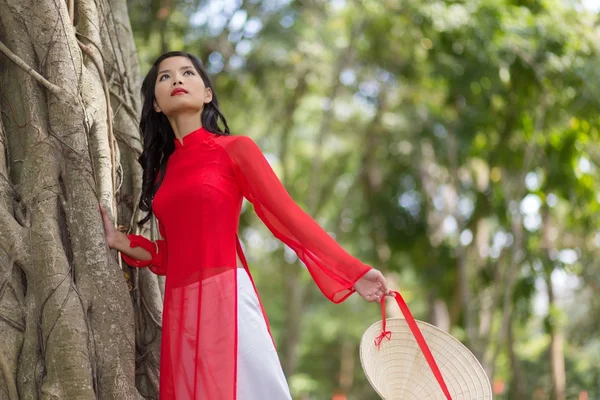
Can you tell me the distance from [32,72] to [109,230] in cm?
51

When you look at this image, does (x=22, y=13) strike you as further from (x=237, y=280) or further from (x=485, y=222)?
(x=485, y=222)

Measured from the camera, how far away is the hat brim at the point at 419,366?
2.41 meters

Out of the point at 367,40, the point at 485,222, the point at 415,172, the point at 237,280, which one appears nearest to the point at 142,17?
the point at 367,40

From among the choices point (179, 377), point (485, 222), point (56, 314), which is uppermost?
point (485, 222)

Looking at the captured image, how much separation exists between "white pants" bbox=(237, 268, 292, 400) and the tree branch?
2.55ft

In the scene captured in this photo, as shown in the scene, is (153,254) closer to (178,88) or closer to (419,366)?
(178,88)

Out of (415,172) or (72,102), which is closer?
(72,102)

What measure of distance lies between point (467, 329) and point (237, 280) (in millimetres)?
6525

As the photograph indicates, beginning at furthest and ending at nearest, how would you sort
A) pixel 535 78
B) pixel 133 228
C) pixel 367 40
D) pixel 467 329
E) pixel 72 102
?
pixel 367 40 → pixel 467 329 → pixel 535 78 → pixel 133 228 → pixel 72 102

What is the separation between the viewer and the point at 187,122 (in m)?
2.66

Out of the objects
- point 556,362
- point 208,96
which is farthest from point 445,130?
point 208,96

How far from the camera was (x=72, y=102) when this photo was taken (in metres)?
2.67

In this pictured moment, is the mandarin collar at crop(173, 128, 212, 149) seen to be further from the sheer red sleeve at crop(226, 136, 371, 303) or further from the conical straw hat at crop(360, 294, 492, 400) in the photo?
the conical straw hat at crop(360, 294, 492, 400)

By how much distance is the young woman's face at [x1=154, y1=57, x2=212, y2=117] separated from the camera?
2.62 m
